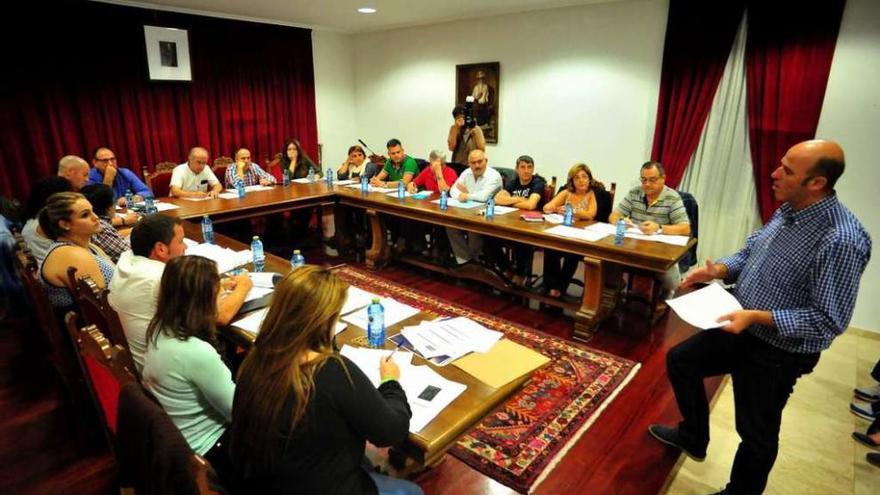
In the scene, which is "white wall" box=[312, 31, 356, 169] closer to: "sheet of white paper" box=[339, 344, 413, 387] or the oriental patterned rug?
the oriental patterned rug

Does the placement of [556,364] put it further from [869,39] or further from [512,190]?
[869,39]

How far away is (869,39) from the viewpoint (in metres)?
3.07

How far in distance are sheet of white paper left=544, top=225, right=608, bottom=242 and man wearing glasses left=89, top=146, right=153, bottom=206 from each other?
3252mm

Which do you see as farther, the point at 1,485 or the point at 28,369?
the point at 28,369

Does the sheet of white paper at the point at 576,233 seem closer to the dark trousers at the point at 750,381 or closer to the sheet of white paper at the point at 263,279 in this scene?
the dark trousers at the point at 750,381

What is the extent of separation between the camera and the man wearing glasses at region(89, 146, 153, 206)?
3779mm

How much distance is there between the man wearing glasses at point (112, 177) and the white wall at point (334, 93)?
2731 millimetres

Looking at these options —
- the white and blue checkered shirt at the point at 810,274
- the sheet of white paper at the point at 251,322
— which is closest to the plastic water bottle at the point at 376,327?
the sheet of white paper at the point at 251,322

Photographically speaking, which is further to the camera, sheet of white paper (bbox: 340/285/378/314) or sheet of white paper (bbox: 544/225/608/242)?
sheet of white paper (bbox: 544/225/608/242)

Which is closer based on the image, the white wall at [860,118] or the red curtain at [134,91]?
the white wall at [860,118]

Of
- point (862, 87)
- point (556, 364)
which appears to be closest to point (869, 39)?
point (862, 87)

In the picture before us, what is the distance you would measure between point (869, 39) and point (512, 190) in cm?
254

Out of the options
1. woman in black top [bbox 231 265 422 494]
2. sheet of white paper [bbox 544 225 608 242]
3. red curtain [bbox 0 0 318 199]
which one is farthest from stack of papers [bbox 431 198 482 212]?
red curtain [bbox 0 0 318 199]

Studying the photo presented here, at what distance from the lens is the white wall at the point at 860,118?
10.1 feet
